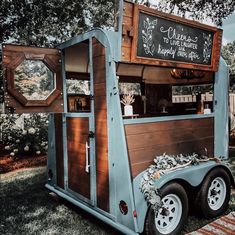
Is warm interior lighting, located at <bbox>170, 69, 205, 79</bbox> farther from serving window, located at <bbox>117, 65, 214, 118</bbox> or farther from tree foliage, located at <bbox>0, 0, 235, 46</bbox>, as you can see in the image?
tree foliage, located at <bbox>0, 0, 235, 46</bbox>

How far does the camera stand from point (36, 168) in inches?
327

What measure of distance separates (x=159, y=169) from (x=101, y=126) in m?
1.00

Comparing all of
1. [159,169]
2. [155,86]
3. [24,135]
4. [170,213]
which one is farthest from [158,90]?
[24,135]

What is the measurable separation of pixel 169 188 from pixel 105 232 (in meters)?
1.22

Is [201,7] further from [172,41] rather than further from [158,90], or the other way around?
[172,41]

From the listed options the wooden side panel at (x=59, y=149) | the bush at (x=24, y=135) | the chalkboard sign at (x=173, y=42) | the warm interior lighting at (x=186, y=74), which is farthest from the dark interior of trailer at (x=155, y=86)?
the bush at (x=24, y=135)

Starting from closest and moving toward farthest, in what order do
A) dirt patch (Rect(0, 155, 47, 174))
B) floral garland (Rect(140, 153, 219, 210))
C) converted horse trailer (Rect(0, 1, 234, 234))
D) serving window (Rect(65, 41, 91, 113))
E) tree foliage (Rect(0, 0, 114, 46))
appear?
floral garland (Rect(140, 153, 219, 210))
converted horse trailer (Rect(0, 1, 234, 234))
serving window (Rect(65, 41, 91, 113))
dirt patch (Rect(0, 155, 47, 174))
tree foliage (Rect(0, 0, 114, 46))

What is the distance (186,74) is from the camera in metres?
6.18

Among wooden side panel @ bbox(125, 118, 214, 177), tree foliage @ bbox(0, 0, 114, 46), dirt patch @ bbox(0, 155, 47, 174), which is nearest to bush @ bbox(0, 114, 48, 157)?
dirt patch @ bbox(0, 155, 47, 174)

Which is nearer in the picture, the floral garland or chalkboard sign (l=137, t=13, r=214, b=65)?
the floral garland

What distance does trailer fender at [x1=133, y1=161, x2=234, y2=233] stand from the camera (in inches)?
135

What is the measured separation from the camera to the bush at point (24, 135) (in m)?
9.53

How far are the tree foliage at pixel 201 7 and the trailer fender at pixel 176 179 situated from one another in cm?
809

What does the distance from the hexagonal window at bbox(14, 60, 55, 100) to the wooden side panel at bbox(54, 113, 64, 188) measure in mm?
598
